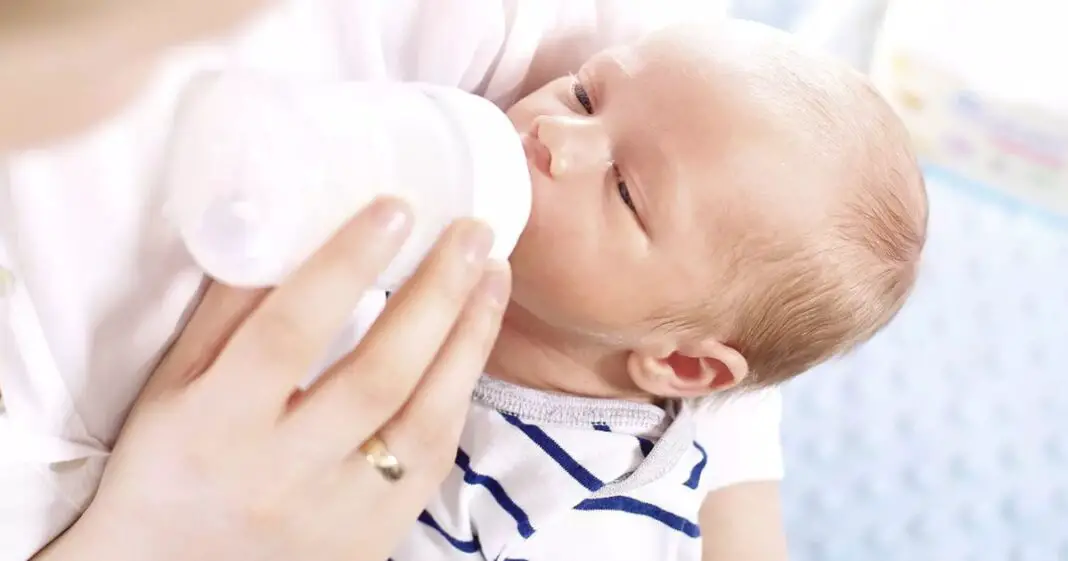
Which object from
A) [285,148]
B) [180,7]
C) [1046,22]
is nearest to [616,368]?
[285,148]

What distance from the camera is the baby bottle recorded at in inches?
19.3

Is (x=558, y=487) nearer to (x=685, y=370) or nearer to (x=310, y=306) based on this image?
(x=685, y=370)

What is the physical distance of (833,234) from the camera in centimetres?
79

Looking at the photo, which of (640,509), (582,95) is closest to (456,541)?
(640,509)

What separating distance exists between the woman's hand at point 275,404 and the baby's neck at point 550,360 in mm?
274

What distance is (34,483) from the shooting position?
1.80ft

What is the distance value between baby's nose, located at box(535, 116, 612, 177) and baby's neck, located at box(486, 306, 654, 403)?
18 centimetres

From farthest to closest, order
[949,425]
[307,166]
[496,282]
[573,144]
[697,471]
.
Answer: [949,425] < [697,471] < [573,144] < [496,282] < [307,166]

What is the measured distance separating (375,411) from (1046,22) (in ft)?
5.24

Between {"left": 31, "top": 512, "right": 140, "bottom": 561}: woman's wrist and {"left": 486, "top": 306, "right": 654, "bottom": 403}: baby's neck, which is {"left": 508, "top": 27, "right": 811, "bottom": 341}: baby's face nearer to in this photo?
{"left": 486, "top": 306, "right": 654, "bottom": 403}: baby's neck

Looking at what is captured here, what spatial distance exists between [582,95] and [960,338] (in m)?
0.94

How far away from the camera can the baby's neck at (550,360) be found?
0.89 m

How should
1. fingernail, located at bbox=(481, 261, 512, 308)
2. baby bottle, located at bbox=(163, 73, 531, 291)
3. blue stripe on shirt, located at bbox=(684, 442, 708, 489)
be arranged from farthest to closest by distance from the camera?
blue stripe on shirt, located at bbox=(684, 442, 708, 489), fingernail, located at bbox=(481, 261, 512, 308), baby bottle, located at bbox=(163, 73, 531, 291)

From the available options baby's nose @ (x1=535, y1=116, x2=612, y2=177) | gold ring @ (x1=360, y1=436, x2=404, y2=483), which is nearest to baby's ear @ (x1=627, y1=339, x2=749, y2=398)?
baby's nose @ (x1=535, y1=116, x2=612, y2=177)
